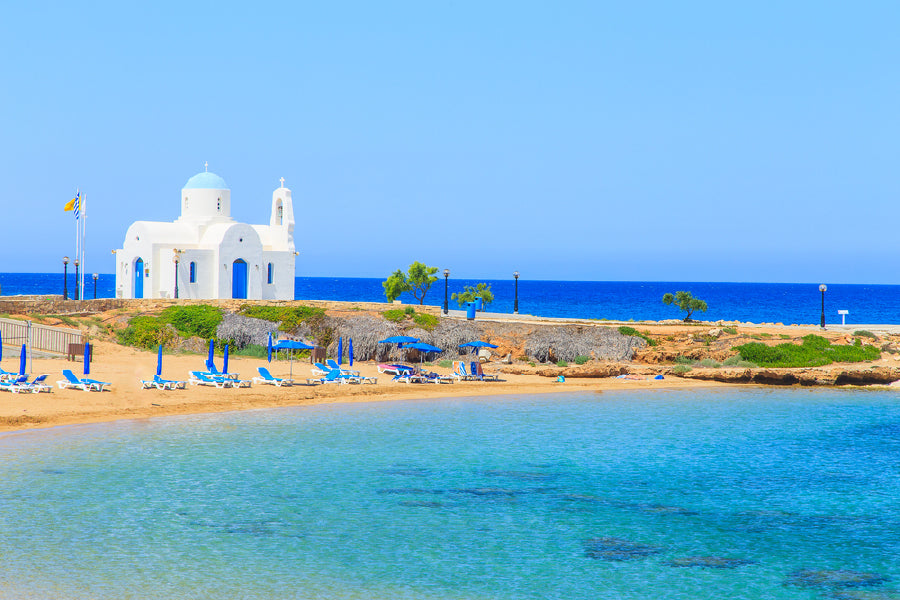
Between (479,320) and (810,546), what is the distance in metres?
28.2

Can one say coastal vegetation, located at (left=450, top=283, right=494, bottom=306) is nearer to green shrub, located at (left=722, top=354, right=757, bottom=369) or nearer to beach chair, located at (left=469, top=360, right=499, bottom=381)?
beach chair, located at (left=469, top=360, right=499, bottom=381)

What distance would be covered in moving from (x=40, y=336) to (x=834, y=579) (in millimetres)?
31064

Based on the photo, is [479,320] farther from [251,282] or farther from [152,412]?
[152,412]

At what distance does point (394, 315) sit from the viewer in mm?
41062

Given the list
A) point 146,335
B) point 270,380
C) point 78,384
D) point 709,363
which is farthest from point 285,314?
point 709,363

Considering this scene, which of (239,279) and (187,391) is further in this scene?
(239,279)

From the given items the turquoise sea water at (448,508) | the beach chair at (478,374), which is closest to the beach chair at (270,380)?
the turquoise sea water at (448,508)

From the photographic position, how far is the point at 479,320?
42.2 m

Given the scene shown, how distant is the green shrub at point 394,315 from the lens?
4078 cm

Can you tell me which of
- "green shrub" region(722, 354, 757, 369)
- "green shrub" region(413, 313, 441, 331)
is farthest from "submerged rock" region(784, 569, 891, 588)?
"green shrub" region(413, 313, 441, 331)

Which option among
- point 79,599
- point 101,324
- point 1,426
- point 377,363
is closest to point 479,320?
point 377,363

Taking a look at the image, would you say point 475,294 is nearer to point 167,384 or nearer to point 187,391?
point 187,391

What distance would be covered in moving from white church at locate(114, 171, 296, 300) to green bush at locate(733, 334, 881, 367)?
26.6 m

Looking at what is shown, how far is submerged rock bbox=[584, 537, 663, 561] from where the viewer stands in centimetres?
1388
